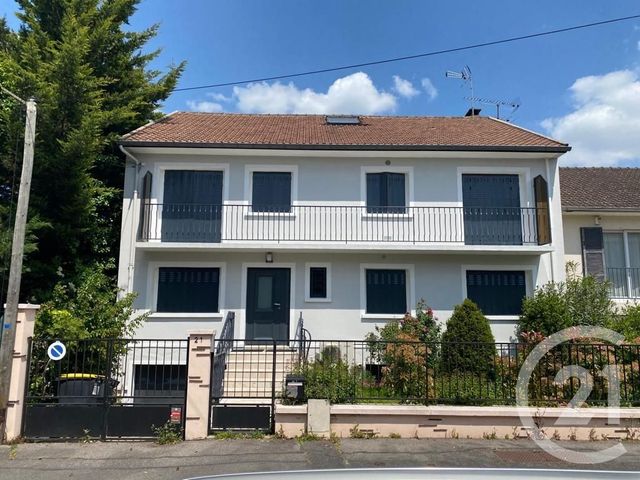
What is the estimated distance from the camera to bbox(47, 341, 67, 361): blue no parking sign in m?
7.46

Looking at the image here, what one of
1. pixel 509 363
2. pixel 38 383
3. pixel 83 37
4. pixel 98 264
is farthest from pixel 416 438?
pixel 83 37

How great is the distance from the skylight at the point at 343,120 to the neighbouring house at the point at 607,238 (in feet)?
23.7

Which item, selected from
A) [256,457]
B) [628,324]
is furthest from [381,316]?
[256,457]

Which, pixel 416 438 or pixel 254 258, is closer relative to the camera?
pixel 416 438

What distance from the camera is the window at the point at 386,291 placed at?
12.6m

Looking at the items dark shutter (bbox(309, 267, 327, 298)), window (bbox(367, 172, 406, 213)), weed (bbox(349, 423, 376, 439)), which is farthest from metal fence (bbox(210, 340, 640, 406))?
window (bbox(367, 172, 406, 213))

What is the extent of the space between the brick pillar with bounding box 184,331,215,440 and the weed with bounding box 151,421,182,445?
0.44ft

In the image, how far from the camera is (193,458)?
21.0 feet

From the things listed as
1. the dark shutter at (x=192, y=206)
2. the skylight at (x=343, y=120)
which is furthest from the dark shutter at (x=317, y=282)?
the skylight at (x=343, y=120)

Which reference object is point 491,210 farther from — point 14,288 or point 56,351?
point 14,288

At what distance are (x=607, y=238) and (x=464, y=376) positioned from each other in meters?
9.08

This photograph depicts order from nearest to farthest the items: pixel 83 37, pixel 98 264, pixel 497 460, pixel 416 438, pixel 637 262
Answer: pixel 497 460, pixel 416 438, pixel 83 37, pixel 98 264, pixel 637 262

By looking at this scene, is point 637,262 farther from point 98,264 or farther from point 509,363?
point 98,264

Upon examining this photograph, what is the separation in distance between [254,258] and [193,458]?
6.69 m
